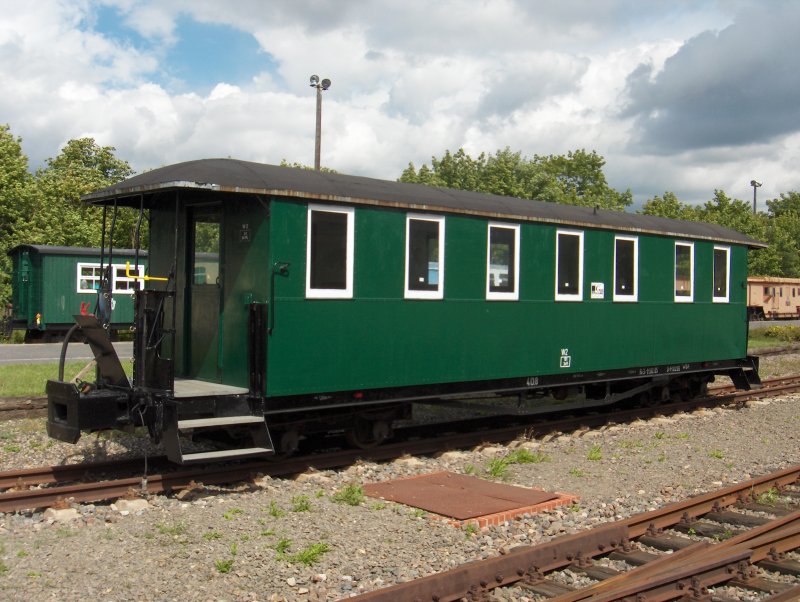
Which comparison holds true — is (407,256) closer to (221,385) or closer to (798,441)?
(221,385)

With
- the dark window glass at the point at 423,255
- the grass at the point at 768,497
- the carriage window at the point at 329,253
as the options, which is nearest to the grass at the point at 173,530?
the carriage window at the point at 329,253

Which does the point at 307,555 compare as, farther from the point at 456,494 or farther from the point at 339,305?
the point at 339,305

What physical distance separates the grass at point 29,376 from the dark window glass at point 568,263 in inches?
279

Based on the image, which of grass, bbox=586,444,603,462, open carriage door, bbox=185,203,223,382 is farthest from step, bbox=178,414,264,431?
grass, bbox=586,444,603,462

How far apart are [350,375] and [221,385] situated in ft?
4.38

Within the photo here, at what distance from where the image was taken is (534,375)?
1086 cm

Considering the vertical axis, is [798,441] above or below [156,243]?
below

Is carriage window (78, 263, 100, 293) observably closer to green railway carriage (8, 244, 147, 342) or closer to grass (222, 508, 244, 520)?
green railway carriage (8, 244, 147, 342)

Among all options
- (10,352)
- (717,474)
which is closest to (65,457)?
(717,474)

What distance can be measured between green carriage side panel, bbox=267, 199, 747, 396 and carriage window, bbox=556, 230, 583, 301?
111mm

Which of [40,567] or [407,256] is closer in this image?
[40,567]

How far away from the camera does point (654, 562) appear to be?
5809 millimetres

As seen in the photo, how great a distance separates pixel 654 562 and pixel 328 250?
4.44m

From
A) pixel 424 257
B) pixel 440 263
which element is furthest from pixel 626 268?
pixel 424 257
